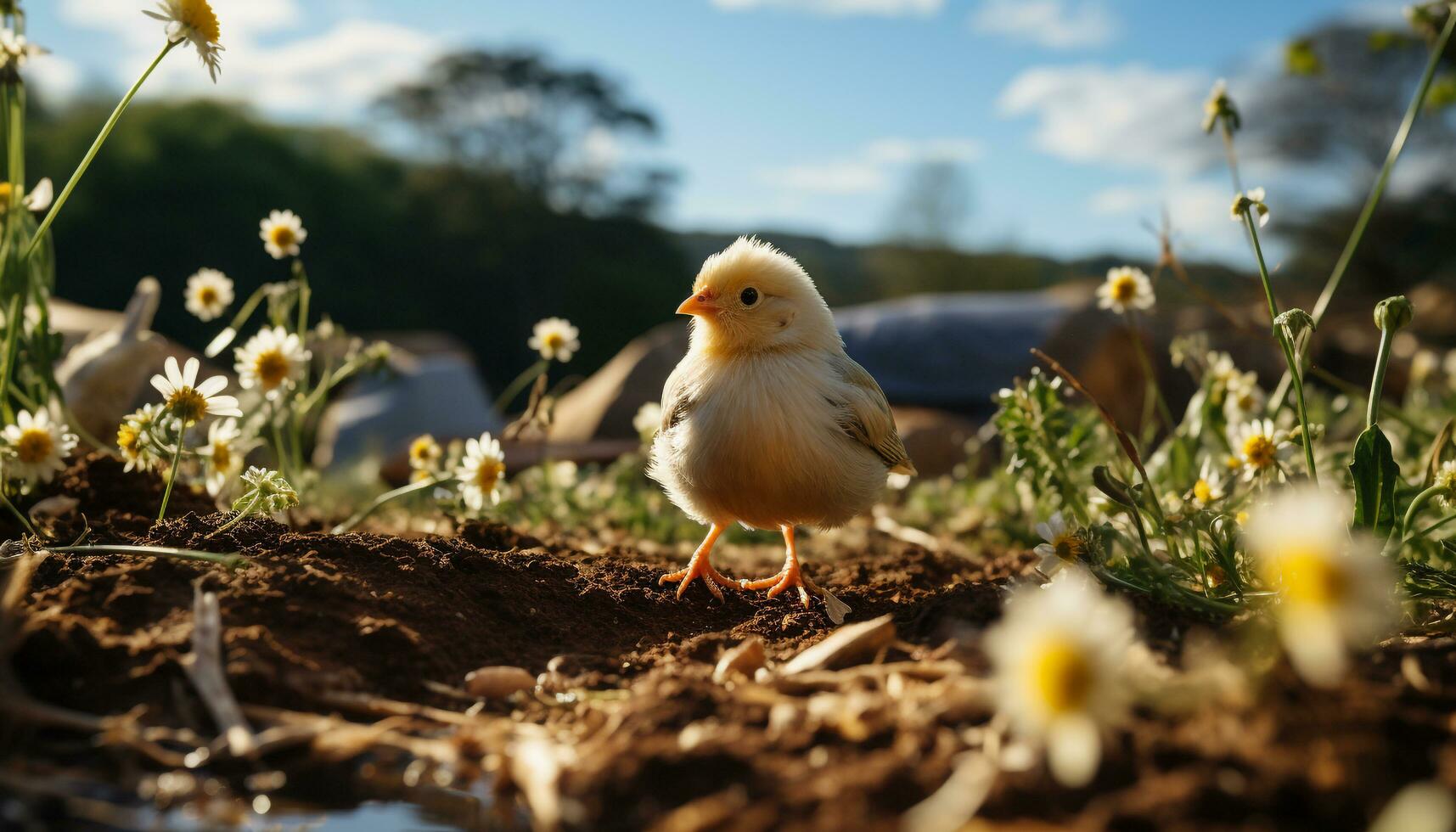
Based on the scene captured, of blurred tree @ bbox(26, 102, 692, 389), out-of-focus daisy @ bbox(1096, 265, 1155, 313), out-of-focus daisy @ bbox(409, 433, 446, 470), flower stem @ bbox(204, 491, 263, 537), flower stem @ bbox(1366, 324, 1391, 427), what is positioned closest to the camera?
flower stem @ bbox(1366, 324, 1391, 427)

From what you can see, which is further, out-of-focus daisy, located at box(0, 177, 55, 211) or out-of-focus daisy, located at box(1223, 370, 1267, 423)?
out-of-focus daisy, located at box(1223, 370, 1267, 423)

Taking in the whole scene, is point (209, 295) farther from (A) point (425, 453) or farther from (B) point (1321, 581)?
(B) point (1321, 581)

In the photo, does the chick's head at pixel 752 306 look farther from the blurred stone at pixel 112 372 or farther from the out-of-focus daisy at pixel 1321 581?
the blurred stone at pixel 112 372

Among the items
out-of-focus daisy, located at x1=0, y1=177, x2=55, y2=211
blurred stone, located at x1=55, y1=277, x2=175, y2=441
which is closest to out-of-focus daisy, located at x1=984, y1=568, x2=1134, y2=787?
out-of-focus daisy, located at x1=0, y1=177, x2=55, y2=211

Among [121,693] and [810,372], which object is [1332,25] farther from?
[121,693]

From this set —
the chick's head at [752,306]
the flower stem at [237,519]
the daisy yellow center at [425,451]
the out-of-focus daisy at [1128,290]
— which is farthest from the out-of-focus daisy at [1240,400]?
the flower stem at [237,519]

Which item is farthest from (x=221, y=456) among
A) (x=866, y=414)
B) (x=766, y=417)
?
(x=866, y=414)

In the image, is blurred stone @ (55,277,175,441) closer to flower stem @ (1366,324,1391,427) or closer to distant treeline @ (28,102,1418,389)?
flower stem @ (1366,324,1391,427)
